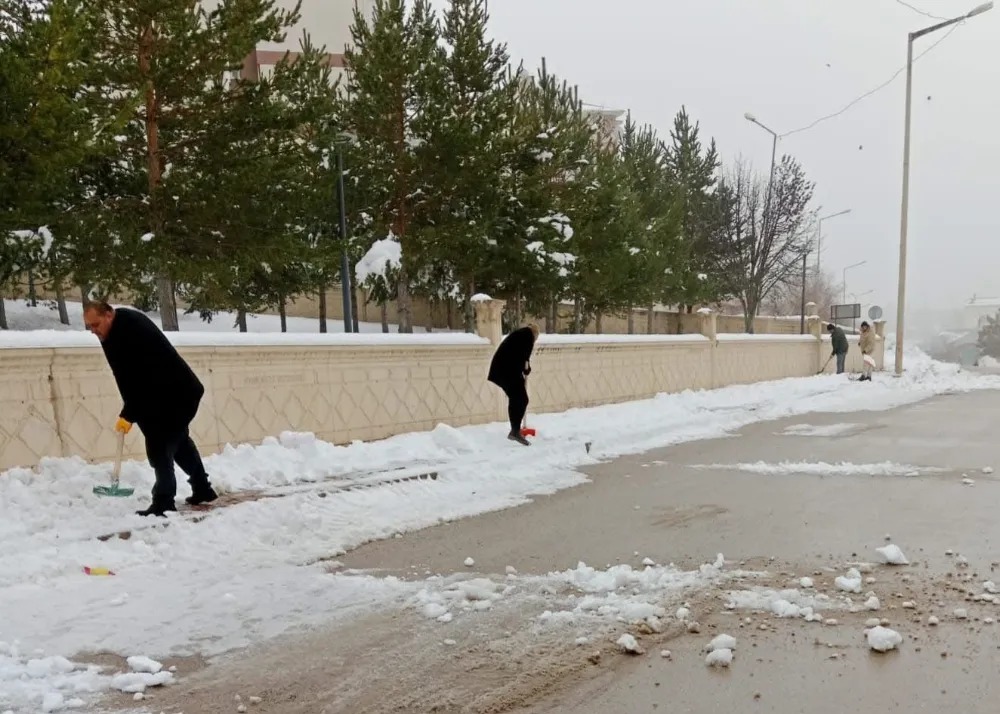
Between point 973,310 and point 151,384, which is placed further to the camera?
point 973,310

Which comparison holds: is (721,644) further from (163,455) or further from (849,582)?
(163,455)

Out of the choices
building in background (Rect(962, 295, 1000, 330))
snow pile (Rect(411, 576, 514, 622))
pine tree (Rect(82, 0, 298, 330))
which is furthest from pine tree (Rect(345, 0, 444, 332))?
building in background (Rect(962, 295, 1000, 330))

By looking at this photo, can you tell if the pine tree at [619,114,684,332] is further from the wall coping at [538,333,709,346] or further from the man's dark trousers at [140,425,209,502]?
the man's dark trousers at [140,425,209,502]

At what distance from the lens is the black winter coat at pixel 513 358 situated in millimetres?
10703

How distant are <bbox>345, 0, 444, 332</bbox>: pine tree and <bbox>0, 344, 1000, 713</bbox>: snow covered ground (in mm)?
10513

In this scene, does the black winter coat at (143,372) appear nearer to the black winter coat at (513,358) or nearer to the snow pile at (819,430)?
the black winter coat at (513,358)

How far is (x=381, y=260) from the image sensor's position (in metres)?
18.6

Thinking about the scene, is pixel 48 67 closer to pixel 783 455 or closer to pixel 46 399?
pixel 46 399

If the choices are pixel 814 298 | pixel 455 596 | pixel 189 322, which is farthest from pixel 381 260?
pixel 814 298

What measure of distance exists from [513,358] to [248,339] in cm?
354

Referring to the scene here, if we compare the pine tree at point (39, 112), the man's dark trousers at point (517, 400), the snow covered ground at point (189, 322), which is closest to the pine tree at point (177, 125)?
the pine tree at point (39, 112)

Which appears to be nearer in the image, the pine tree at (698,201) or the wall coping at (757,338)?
the wall coping at (757,338)

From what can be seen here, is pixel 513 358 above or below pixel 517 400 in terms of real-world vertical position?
above

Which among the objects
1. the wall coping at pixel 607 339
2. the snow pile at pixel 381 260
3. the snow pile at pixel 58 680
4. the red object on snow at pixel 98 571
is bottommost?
the red object on snow at pixel 98 571
